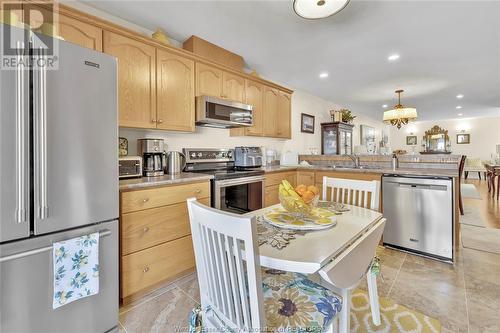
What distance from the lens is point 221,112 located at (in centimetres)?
261

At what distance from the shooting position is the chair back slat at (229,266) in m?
0.70

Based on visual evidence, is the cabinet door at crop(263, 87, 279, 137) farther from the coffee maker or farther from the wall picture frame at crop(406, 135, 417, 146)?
the wall picture frame at crop(406, 135, 417, 146)

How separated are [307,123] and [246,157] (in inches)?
94.5

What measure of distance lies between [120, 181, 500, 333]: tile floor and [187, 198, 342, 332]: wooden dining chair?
33.7 inches

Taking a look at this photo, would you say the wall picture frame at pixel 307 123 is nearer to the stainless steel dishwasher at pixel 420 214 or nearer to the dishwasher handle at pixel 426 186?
the stainless steel dishwasher at pixel 420 214

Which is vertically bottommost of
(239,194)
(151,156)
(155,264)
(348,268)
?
(155,264)

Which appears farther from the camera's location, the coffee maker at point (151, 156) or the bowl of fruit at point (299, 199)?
the coffee maker at point (151, 156)

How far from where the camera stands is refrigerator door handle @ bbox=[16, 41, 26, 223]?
108 cm

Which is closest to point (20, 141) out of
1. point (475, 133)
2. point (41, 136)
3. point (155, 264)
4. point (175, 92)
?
point (41, 136)

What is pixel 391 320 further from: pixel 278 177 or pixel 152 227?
pixel 278 177

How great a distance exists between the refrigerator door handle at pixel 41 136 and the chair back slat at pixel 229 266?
0.84 metres

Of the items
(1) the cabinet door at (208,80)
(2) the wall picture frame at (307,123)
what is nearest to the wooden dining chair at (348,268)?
(1) the cabinet door at (208,80)

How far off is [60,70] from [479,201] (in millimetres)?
7213
